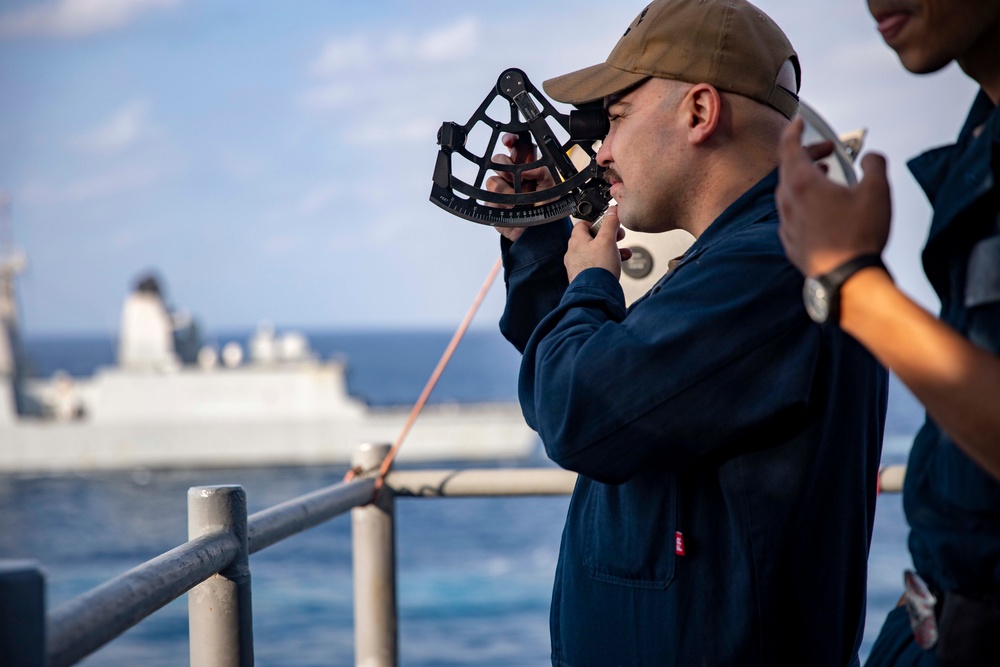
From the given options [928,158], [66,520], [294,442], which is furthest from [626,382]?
[66,520]

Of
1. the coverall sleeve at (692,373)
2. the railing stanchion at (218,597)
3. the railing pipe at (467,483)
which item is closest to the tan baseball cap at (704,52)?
the coverall sleeve at (692,373)

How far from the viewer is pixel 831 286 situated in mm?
1057

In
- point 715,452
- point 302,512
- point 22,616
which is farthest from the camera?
point 302,512

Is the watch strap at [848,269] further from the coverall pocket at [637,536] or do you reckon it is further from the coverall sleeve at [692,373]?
the coverall pocket at [637,536]

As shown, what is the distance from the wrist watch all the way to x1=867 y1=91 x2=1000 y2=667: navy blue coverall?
141mm

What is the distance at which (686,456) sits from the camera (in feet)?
4.99

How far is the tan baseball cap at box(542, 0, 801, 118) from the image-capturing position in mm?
1677

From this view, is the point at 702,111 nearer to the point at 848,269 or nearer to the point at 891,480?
the point at 848,269

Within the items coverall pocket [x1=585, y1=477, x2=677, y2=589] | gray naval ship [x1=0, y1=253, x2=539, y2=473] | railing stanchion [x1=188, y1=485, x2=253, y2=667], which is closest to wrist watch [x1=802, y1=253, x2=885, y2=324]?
coverall pocket [x1=585, y1=477, x2=677, y2=589]

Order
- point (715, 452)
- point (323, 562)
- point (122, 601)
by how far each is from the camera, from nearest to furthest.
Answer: point (122, 601), point (715, 452), point (323, 562)

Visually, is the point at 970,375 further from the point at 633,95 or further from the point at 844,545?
the point at 633,95

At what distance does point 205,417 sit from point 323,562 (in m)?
7.52

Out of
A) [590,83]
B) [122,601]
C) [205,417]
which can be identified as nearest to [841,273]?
[590,83]

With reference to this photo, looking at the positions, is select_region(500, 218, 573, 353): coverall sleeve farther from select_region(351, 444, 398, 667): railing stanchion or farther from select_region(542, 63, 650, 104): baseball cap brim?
select_region(351, 444, 398, 667): railing stanchion
